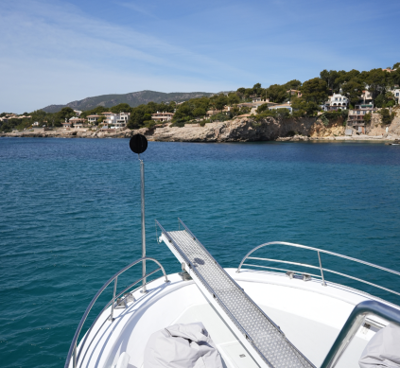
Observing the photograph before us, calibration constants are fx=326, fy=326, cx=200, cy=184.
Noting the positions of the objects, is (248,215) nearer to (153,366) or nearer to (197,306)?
(197,306)

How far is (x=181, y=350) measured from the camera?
12.1 ft

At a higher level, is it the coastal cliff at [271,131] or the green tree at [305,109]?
the green tree at [305,109]

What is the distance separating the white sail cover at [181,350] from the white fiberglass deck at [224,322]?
0.56m

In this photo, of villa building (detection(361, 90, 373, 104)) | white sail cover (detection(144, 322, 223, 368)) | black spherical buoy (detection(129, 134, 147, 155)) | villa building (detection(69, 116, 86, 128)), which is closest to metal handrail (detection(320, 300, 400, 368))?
white sail cover (detection(144, 322, 223, 368))

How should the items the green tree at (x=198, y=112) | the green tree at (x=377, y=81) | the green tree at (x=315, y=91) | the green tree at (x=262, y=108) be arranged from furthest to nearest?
the green tree at (x=198, y=112)
the green tree at (x=315, y=91)
the green tree at (x=377, y=81)
the green tree at (x=262, y=108)

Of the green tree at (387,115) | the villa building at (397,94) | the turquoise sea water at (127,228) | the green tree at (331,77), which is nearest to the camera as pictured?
the turquoise sea water at (127,228)

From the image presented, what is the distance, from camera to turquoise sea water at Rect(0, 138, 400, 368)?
828cm

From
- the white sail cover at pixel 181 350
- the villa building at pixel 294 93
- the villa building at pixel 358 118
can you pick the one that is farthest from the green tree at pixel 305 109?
the white sail cover at pixel 181 350

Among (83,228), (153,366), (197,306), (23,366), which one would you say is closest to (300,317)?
(197,306)

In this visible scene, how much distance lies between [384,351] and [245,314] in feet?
7.69

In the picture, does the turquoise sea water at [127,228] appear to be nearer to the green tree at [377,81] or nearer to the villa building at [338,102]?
the villa building at [338,102]

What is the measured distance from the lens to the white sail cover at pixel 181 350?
362 cm

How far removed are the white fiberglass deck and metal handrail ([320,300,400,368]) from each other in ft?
8.83

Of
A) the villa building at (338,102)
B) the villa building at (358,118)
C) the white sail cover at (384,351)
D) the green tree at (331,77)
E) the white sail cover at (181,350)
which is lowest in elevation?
the white sail cover at (181,350)
